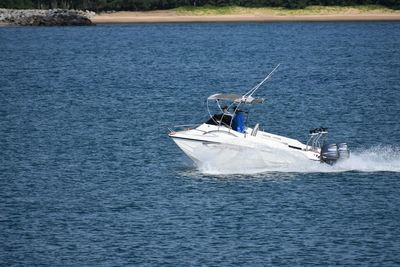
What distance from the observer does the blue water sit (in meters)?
34.6

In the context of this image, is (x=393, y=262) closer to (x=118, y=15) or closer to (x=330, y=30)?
(x=330, y=30)

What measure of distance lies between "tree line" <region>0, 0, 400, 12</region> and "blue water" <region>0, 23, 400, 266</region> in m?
52.5

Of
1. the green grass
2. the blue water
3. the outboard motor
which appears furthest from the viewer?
the green grass

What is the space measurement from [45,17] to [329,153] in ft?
368

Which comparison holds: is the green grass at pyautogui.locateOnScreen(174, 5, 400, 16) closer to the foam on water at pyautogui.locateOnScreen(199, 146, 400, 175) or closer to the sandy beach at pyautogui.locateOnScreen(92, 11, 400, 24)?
the sandy beach at pyautogui.locateOnScreen(92, 11, 400, 24)

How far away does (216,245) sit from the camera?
114 feet

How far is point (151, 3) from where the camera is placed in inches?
6058

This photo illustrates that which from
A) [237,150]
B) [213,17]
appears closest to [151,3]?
[213,17]

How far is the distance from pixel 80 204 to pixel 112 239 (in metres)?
4.86

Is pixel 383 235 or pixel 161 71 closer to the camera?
pixel 383 235

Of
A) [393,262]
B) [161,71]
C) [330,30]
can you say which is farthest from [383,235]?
[330,30]

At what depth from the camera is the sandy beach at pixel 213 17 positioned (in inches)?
5768

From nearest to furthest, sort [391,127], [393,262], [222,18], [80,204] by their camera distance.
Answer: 1. [393,262]
2. [80,204]
3. [391,127]
4. [222,18]

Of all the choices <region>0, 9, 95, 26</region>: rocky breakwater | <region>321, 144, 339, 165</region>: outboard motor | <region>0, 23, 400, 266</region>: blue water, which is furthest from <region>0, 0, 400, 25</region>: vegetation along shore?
<region>321, 144, 339, 165</region>: outboard motor
